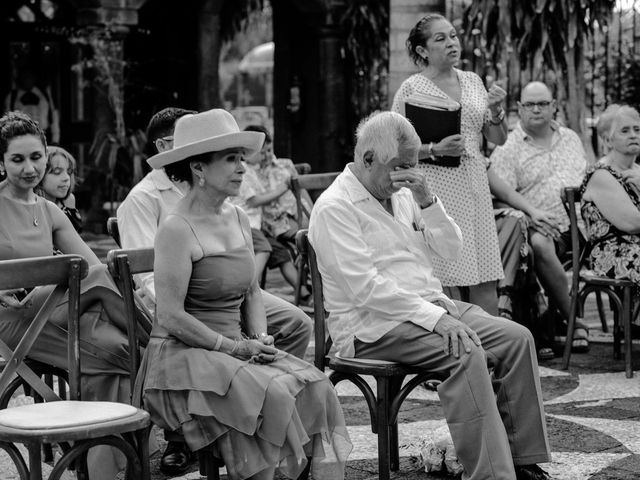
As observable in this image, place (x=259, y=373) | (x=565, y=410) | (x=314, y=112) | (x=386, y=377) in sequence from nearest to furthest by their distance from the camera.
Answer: (x=259, y=373), (x=386, y=377), (x=565, y=410), (x=314, y=112)

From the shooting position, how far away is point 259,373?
4.25 meters

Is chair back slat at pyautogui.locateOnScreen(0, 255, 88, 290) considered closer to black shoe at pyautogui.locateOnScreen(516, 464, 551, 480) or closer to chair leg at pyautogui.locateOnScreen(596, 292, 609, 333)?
black shoe at pyautogui.locateOnScreen(516, 464, 551, 480)

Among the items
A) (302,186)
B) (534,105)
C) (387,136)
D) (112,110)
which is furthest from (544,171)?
(112,110)

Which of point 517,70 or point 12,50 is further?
point 12,50

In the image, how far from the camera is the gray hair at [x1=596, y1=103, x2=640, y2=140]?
6855mm

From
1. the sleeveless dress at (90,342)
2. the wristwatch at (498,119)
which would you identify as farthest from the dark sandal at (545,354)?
the sleeveless dress at (90,342)

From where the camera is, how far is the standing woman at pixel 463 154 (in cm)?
646

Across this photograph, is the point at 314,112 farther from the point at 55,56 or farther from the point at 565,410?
the point at 565,410

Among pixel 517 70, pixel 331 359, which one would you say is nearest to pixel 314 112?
pixel 517 70

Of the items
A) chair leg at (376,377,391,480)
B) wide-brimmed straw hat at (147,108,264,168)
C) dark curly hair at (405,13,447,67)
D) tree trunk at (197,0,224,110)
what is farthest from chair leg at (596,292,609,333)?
tree trunk at (197,0,224,110)

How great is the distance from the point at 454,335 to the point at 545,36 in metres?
7.13

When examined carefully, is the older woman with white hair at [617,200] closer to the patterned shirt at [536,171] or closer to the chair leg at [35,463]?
the patterned shirt at [536,171]

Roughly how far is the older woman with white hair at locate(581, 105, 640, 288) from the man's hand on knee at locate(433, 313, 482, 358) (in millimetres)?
2438

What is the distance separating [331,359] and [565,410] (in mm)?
1680
